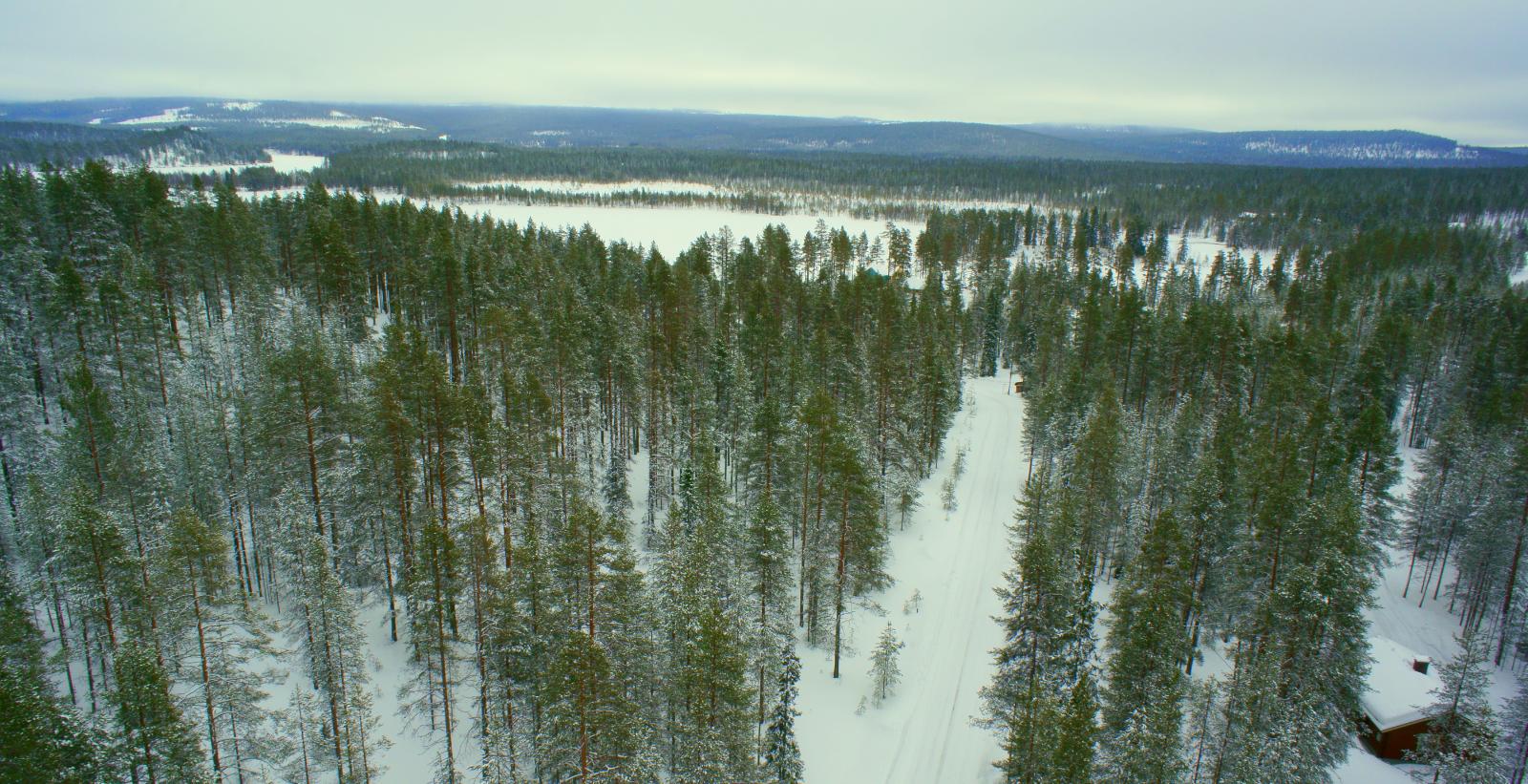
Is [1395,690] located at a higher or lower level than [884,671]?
lower

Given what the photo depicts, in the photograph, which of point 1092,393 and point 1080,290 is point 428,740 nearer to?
point 1092,393

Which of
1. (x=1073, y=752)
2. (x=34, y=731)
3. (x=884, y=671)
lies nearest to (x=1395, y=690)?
(x=884, y=671)

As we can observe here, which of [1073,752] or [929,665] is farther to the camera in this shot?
[929,665]

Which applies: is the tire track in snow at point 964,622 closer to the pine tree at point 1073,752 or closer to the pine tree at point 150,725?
the pine tree at point 1073,752

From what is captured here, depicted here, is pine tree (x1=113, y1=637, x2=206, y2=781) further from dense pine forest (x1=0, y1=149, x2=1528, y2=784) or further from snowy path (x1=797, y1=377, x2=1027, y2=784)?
snowy path (x1=797, y1=377, x2=1027, y2=784)

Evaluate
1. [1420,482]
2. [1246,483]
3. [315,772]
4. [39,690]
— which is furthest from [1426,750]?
[39,690]

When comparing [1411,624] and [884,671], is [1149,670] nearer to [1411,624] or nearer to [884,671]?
[884,671]

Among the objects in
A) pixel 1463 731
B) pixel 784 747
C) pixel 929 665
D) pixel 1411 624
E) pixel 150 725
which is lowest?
pixel 1411 624
